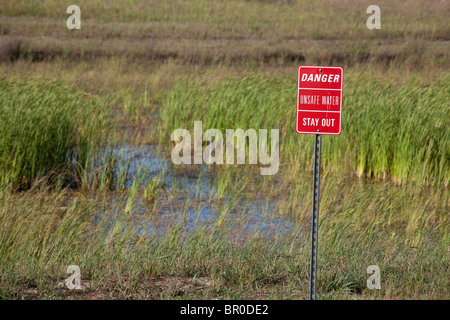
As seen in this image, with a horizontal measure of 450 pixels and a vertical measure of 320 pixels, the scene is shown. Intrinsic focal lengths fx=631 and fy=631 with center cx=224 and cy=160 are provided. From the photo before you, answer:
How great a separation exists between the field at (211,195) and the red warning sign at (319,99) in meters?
1.18

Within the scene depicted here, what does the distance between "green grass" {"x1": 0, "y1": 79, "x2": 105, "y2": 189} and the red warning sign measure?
13.4 ft

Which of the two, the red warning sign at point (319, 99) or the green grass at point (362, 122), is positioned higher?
the red warning sign at point (319, 99)

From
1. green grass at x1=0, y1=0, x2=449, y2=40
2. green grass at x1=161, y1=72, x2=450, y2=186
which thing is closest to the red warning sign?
green grass at x1=161, y1=72, x2=450, y2=186

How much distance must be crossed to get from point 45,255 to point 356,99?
20.2 feet

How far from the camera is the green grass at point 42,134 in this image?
302 inches

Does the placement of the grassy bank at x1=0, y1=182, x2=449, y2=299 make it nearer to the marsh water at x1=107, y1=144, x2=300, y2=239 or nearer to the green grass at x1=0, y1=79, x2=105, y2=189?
the marsh water at x1=107, y1=144, x2=300, y2=239

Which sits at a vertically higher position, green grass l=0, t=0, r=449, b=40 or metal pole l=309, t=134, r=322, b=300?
green grass l=0, t=0, r=449, b=40

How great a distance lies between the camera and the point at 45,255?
4895 mm

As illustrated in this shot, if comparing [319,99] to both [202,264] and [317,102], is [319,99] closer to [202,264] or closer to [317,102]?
[317,102]

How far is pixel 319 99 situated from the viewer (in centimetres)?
407

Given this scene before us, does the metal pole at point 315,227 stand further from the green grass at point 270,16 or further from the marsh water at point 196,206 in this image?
the green grass at point 270,16

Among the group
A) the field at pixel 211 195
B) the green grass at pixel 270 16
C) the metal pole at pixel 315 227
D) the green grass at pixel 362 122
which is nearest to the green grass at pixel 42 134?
the field at pixel 211 195

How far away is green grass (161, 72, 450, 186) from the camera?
27.6ft

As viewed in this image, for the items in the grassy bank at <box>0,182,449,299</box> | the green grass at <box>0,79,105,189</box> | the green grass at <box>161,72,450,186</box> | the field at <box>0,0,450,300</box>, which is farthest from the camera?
the green grass at <box>161,72,450,186</box>
